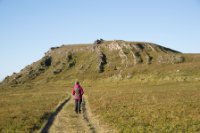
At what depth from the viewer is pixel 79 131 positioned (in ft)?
61.1

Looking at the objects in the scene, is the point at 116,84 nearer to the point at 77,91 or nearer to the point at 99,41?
the point at 77,91

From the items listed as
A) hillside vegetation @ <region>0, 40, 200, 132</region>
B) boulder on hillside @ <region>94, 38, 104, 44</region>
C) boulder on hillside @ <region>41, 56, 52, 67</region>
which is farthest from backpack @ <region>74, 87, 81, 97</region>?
boulder on hillside @ <region>94, 38, 104, 44</region>

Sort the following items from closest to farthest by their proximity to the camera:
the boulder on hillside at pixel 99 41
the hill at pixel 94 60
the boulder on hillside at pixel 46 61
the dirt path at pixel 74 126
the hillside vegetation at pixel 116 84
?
the dirt path at pixel 74 126 → the hillside vegetation at pixel 116 84 → the hill at pixel 94 60 → the boulder on hillside at pixel 46 61 → the boulder on hillside at pixel 99 41

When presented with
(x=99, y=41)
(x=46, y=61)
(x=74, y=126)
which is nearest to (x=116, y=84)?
(x=74, y=126)

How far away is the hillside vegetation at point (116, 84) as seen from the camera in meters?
22.7

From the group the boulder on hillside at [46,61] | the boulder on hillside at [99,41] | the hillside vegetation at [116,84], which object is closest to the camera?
the hillside vegetation at [116,84]

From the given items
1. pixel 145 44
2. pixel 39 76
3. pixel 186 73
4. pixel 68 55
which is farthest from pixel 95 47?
pixel 186 73

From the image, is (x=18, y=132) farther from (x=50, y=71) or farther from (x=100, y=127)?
(x=50, y=71)

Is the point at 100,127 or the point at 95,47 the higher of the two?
the point at 95,47

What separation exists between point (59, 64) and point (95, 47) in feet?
72.3

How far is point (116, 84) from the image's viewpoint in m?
90.1

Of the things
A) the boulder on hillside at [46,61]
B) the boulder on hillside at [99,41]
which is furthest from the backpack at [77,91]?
the boulder on hillside at [99,41]

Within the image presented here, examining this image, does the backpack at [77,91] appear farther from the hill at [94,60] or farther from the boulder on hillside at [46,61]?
the boulder on hillside at [46,61]

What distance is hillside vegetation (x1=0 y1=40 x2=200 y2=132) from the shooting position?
74.4 feet
